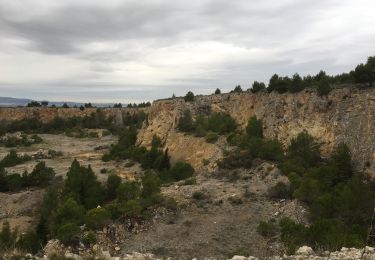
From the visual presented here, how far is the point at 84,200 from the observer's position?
2341cm

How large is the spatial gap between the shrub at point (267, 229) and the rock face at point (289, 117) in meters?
8.40

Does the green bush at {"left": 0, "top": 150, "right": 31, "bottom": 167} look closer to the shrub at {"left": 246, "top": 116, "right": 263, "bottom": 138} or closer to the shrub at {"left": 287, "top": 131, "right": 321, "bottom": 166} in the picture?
the shrub at {"left": 246, "top": 116, "right": 263, "bottom": 138}

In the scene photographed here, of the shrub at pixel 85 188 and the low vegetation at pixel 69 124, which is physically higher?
the low vegetation at pixel 69 124

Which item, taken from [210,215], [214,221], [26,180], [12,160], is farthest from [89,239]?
[12,160]

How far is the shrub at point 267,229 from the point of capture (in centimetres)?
1773

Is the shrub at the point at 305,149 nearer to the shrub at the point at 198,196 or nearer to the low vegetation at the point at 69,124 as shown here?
the shrub at the point at 198,196

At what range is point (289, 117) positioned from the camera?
32250mm

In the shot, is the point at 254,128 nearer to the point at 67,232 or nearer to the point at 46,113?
the point at 67,232

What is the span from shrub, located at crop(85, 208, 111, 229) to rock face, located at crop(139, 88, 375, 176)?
47.9ft

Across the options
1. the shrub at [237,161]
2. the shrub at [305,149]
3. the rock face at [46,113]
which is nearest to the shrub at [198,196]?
the shrub at [237,161]

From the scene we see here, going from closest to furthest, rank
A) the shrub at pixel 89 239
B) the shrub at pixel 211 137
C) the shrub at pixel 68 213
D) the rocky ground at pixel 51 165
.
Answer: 1. the shrub at pixel 89 239
2. the shrub at pixel 68 213
3. the rocky ground at pixel 51 165
4. the shrub at pixel 211 137

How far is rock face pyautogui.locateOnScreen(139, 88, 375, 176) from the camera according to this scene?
992 inches

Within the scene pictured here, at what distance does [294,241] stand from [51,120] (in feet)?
248

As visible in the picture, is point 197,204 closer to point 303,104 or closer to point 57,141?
point 303,104
